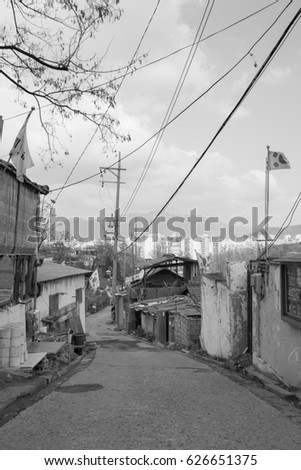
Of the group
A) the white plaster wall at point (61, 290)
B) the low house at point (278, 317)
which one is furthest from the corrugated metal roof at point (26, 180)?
the low house at point (278, 317)

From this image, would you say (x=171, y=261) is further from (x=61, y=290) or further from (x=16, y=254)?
(x=16, y=254)

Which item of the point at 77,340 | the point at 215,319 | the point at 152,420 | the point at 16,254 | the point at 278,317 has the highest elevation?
the point at 16,254

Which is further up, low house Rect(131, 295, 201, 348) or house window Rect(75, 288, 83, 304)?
house window Rect(75, 288, 83, 304)

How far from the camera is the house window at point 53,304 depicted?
17.8m

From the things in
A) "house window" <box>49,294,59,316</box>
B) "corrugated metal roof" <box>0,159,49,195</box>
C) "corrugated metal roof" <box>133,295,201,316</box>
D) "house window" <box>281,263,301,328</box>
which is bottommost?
"corrugated metal roof" <box>133,295,201,316</box>

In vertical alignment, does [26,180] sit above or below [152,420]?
above

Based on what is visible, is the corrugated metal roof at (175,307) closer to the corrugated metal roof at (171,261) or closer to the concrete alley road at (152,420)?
the corrugated metal roof at (171,261)

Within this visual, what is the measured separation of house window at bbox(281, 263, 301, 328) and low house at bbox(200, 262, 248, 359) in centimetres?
323

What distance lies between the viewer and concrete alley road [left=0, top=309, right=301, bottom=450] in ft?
15.5

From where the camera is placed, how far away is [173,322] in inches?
909

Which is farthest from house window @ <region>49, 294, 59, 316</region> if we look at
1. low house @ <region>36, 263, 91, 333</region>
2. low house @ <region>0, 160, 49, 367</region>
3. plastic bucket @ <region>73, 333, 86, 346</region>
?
low house @ <region>0, 160, 49, 367</region>

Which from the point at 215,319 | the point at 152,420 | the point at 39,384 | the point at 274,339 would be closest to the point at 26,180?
the point at 39,384

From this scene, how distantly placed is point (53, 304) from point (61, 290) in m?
1.31

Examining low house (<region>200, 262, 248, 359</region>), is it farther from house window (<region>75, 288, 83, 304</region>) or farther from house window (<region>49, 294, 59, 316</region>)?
house window (<region>75, 288, 83, 304</region>)
